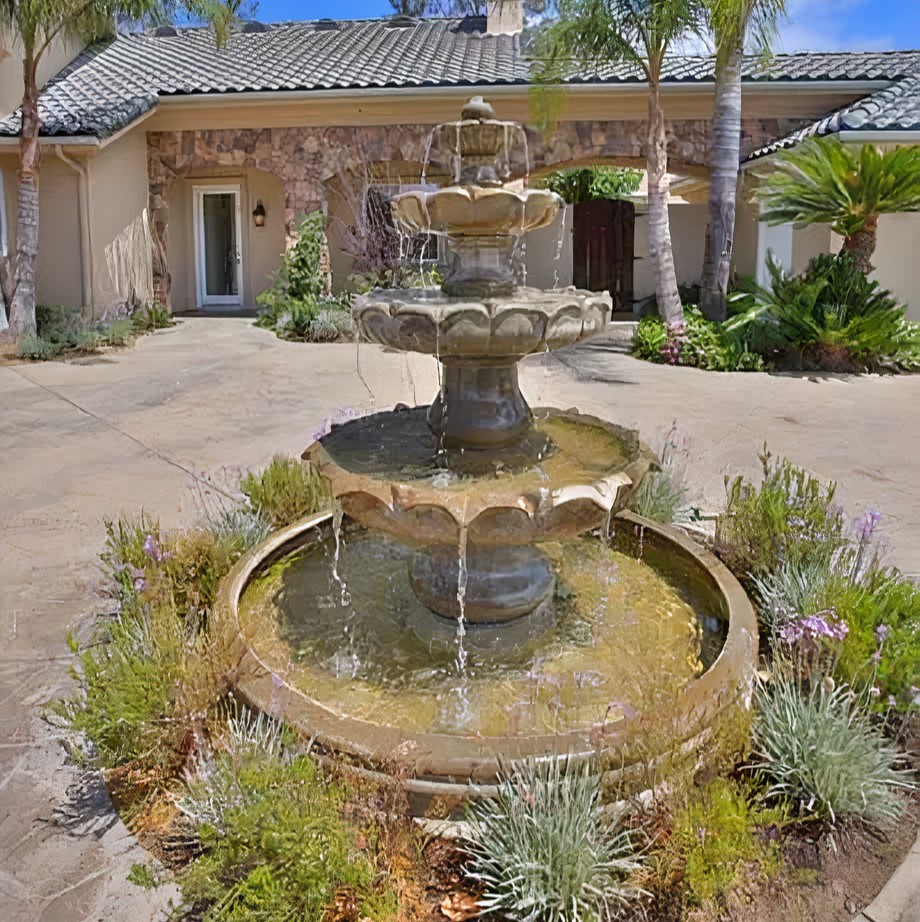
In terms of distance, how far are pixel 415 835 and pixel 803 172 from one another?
11.0 meters

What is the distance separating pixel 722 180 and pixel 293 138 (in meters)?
7.82

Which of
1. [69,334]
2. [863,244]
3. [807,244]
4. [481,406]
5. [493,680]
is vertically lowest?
[493,680]

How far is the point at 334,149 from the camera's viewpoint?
16.2 meters

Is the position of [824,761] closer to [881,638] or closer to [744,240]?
[881,638]

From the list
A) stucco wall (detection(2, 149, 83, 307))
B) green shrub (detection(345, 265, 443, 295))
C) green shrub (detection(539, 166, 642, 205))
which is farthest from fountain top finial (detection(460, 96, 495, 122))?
green shrub (detection(539, 166, 642, 205))

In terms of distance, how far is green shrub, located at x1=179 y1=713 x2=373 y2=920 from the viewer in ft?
7.84

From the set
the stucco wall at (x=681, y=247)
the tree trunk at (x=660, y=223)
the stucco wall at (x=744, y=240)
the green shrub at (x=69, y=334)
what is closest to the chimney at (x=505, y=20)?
the stucco wall at (x=681, y=247)

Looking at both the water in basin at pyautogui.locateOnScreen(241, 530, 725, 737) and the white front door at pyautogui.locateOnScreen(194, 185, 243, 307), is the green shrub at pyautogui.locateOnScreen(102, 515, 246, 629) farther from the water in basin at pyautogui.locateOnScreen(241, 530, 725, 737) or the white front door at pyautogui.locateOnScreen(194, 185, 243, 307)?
the white front door at pyautogui.locateOnScreen(194, 185, 243, 307)

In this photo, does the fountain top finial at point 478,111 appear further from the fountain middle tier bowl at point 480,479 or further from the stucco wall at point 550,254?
the stucco wall at point 550,254

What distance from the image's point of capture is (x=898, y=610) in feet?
11.9

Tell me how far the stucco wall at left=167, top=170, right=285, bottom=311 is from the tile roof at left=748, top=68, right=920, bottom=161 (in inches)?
370

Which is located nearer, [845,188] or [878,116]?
[845,188]

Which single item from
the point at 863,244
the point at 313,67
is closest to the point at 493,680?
the point at 863,244

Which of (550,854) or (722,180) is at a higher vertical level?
(722,180)
